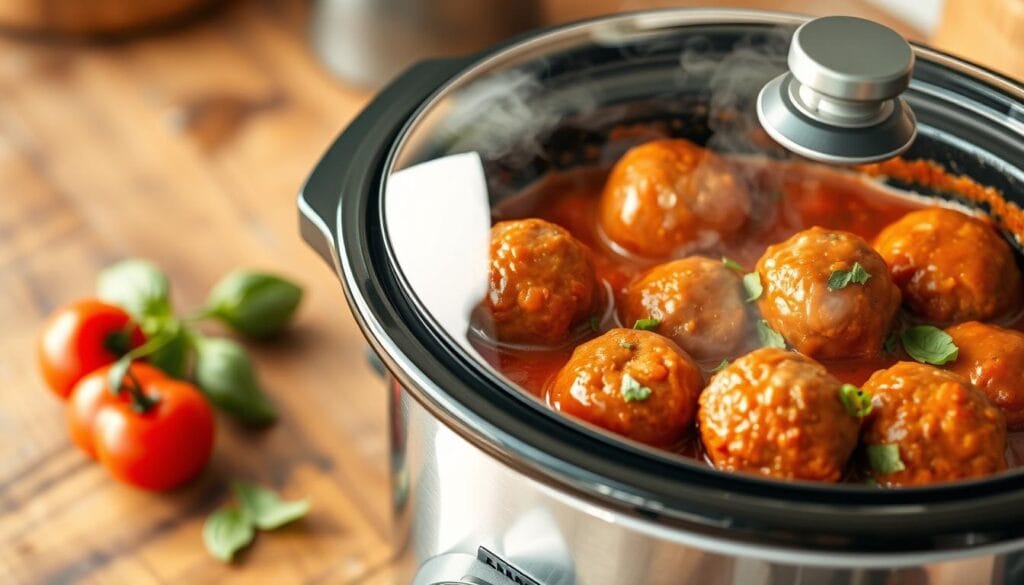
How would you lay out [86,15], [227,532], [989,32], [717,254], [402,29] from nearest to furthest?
[717,254] → [227,532] → [989,32] → [402,29] → [86,15]

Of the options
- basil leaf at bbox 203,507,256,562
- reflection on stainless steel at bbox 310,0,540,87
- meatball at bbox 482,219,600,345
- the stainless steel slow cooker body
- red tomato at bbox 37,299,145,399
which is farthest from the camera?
reflection on stainless steel at bbox 310,0,540,87

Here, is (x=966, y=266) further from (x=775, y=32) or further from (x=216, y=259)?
(x=216, y=259)

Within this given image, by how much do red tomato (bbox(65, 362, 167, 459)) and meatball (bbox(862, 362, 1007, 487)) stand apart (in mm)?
956

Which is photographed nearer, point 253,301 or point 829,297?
point 829,297

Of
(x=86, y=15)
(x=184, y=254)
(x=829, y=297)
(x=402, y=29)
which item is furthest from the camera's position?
(x=86, y=15)

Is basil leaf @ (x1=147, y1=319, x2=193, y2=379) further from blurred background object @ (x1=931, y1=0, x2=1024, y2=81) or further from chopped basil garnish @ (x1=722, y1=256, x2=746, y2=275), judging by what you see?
blurred background object @ (x1=931, y1=0, x2=1024, y2=81)

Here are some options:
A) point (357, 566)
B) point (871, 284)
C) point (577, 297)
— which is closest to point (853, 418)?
point (871, 284)

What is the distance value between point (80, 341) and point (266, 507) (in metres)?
0.33

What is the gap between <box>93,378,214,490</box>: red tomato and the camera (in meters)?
1.55

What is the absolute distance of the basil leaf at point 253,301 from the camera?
68.0 inches

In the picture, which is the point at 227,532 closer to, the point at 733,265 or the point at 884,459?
the point at 733,265

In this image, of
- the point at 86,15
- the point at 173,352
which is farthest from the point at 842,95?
the point at 86,15

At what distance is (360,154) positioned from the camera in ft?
3.84

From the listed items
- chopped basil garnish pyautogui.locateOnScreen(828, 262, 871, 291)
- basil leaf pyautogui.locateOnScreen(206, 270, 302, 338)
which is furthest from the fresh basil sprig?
chopped basil garnish pyautogui.locateOnScreen(828, 262, 871, 291)
